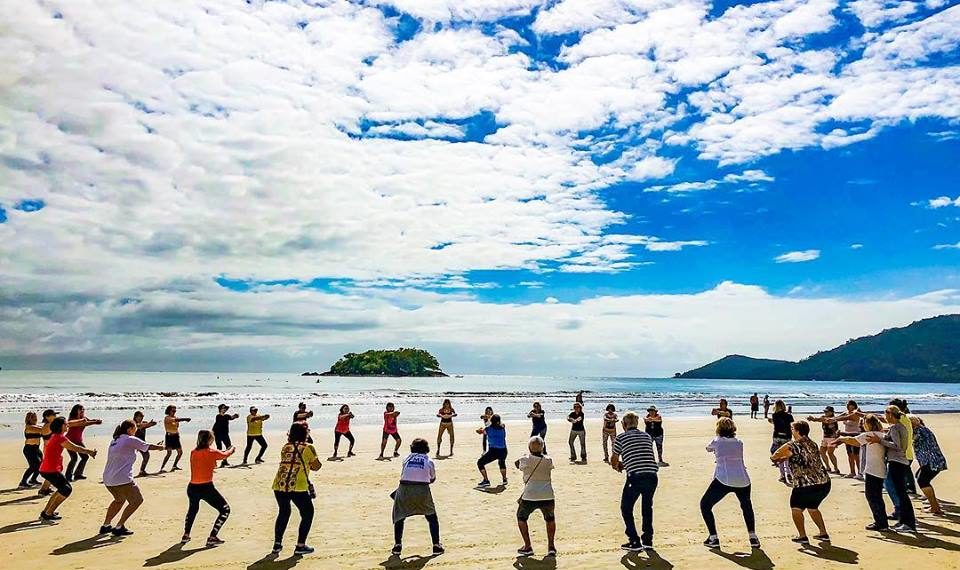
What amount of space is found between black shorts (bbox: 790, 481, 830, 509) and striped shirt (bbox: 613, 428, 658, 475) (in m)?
2.09

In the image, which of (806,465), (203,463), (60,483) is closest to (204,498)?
(203,463)

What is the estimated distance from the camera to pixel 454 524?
36.3ft

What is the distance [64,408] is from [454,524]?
4307 centimetres

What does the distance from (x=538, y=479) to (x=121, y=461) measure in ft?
21.1

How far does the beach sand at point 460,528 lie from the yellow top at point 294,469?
Result: 99 cm

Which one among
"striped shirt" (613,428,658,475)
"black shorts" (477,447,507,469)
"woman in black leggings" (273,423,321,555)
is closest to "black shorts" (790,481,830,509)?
"striped shirt" (613,428,658,475)

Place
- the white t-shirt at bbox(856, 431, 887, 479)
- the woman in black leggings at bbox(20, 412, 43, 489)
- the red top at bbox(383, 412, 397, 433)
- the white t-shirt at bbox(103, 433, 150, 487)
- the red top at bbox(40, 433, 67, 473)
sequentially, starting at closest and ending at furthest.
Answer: the white t-shirt at bbox(103, 433, 150, 487)
the white t-shirt at bbox(856, 431, 887, 479)
the red top at bbox(40, 433, 67, 473)
the woman in black leggings at bbox(20, 412, 43, 489)
the red top at bbox(383, 412, 397, 433)

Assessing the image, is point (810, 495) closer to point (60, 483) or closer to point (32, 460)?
point (60, 483)

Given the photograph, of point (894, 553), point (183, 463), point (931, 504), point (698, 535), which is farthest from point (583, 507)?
point (183, 463)

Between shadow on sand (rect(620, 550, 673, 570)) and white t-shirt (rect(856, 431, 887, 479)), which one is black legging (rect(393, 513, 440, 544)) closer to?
shadow on sand (rect(620, 550, 673, 570))

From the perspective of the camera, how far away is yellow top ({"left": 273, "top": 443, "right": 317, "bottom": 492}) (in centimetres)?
877

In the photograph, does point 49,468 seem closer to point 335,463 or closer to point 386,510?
point 386,510

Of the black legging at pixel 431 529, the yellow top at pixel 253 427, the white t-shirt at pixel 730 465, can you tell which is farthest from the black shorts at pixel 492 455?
the yellow top at pixel 253 427

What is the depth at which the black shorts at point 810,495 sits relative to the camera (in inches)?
351
